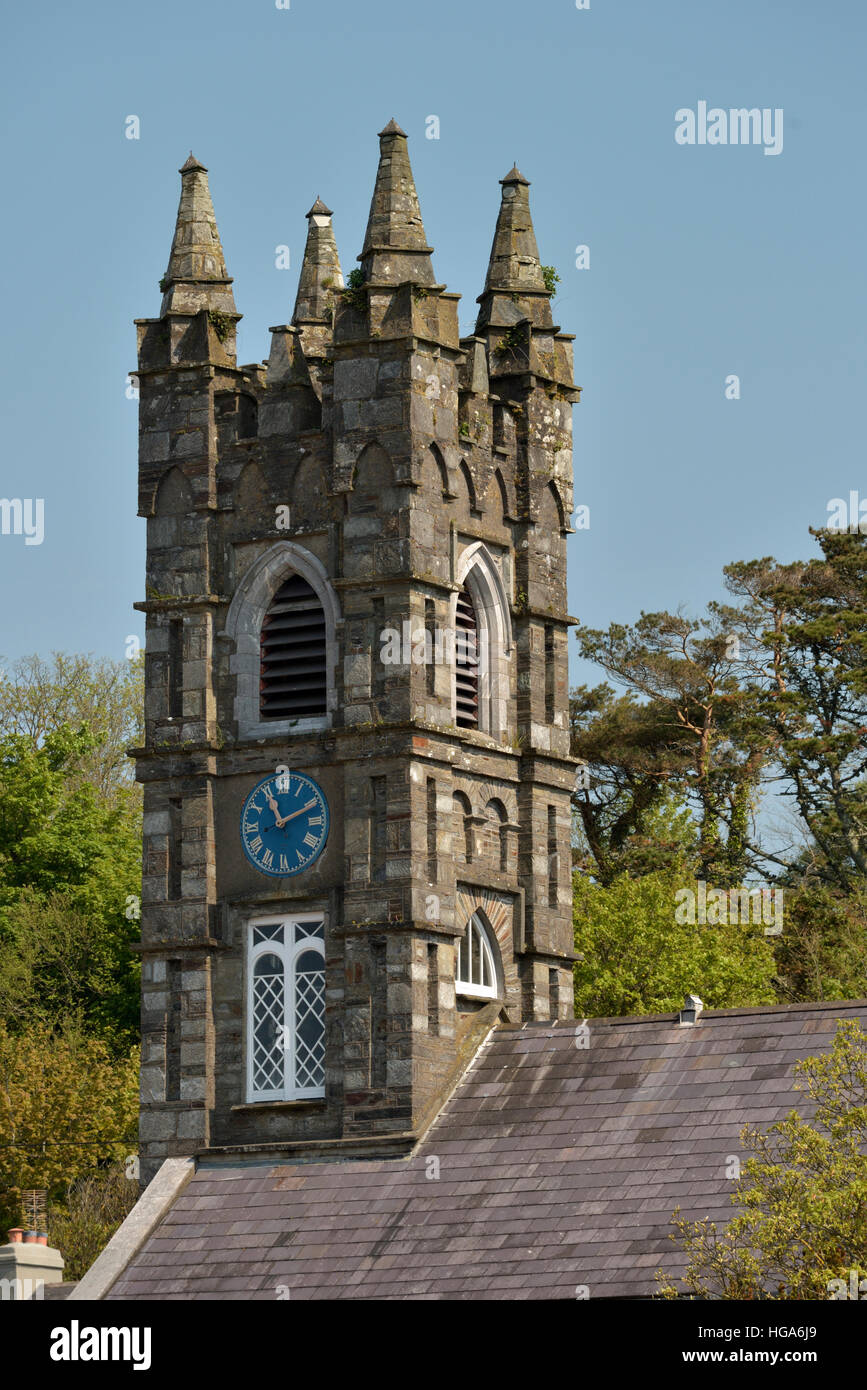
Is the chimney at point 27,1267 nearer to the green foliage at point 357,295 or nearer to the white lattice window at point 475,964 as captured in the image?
the white lattice window at point 475,964

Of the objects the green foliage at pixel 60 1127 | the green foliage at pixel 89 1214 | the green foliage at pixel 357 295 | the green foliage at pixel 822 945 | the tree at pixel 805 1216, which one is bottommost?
the tree at pixel 805 1216

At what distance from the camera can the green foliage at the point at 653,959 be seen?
176 feet

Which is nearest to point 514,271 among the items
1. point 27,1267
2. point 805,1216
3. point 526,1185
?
point 526,1185

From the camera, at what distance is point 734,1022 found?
37.3 metres

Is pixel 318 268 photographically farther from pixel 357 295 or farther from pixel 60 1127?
pixel 60 1127

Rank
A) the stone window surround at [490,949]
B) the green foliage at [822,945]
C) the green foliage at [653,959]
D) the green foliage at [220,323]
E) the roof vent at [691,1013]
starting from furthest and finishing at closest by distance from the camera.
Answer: the green foliage at [822,945], the green foliage at [653,959], the green foliage at [220,323], the stone window surround at [490,949], the roof vent at [691,1013]

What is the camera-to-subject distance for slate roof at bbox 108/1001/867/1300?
115 feet

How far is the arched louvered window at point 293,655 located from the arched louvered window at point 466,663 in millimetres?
1797

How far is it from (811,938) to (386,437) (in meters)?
23.0

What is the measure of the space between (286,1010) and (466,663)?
515 cm

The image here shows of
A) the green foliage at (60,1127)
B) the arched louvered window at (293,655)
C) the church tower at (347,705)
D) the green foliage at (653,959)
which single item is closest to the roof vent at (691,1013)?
the church tower at (347,705)

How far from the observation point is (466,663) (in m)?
41.5
